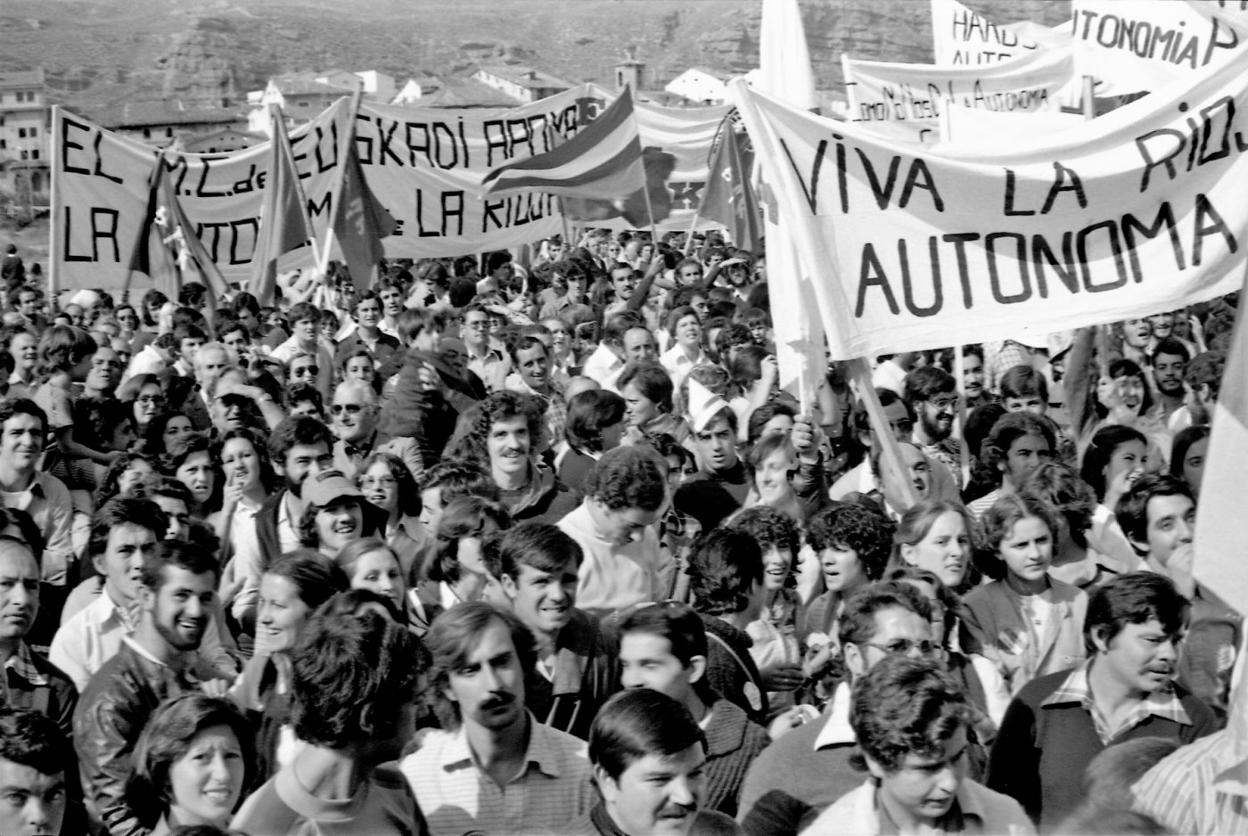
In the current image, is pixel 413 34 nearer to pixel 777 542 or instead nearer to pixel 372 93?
pixel 372 93

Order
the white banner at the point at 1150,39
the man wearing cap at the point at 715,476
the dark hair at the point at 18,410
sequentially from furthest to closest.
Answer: the white banner at the point at 1150,39
the dark hair at the point at 18,410
the man wearing cap at the point at 715,476

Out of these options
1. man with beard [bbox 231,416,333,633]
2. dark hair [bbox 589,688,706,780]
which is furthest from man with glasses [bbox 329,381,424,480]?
dark hair [bbox 589,688,706,780]

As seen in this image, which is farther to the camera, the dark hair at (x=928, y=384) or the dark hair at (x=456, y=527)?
the dark hair at (x=928, y=384)

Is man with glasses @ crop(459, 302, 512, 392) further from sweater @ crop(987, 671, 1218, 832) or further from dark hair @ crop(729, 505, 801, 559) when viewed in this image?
sweater @ crop(987, 671, 1218, 832)

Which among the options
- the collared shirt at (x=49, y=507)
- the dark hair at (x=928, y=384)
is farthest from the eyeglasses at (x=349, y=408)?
the dark hair at (x=928, y=384)

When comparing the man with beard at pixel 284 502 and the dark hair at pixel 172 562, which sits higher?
the dark hair at pixel 172 562

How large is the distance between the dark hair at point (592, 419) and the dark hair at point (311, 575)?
2157mm

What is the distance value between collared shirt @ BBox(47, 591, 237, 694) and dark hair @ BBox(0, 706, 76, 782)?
3.73ft

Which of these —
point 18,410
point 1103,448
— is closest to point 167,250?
point 18,410

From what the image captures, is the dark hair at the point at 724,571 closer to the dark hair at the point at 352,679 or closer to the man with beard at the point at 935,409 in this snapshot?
the dark hair at the point at 352,679

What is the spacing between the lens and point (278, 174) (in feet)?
39.5

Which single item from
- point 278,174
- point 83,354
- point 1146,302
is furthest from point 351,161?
point 1146,302

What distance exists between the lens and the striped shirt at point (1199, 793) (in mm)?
2973

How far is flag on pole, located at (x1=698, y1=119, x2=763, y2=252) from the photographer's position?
44.6 ft
